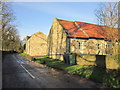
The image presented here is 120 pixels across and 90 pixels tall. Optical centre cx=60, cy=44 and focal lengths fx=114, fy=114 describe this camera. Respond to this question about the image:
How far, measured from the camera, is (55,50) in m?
27.5

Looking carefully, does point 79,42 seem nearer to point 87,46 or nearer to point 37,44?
point 87,46

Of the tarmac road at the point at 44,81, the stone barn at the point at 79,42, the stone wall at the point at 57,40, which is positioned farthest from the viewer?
the stone wall at the point at 57,40

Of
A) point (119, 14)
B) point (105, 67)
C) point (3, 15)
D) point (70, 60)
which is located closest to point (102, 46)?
point (119, 14)

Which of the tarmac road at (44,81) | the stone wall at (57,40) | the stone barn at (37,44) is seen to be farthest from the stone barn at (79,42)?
the stone barn at (37,44)

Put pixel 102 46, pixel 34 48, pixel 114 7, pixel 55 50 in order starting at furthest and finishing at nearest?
pixel 34 48 < pixel 55 50 < pixel 102 46 < pixel 114 7

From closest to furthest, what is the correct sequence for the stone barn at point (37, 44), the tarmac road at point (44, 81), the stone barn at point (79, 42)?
the tarmac road at point (44, 81) → the stone barn at point (79, 42) → the stone barn at point (37, 44)

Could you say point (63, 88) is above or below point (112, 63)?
below

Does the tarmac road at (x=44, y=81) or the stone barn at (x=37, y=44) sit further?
the stone barn at (x=37, y=44)

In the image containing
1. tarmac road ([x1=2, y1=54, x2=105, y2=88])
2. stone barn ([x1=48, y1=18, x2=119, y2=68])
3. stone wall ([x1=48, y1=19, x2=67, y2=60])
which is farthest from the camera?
stone wall ([x1=48, y1=19, x2=67, y2=60])

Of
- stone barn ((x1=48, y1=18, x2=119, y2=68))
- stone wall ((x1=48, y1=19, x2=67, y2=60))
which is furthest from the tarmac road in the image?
stone wall ((x1=48, y1=19, x2=67, y2=60))

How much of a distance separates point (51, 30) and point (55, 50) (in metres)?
6.16

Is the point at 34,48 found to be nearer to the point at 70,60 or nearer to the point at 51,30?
the point at 51,30

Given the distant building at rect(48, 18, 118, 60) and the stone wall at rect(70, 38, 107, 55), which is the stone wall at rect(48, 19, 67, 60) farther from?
the stone wall at rect(70, 38, 107, 55)

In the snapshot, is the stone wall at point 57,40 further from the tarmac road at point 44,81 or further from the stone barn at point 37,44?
the stone barn at point 37,44
